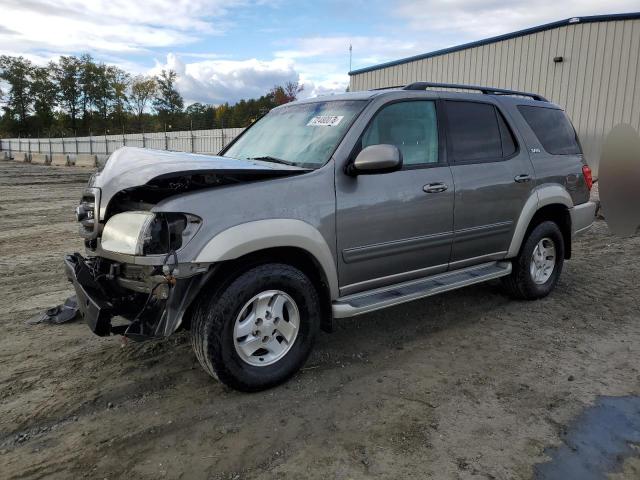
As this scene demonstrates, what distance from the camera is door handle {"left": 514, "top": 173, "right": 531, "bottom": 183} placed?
464 centimetres

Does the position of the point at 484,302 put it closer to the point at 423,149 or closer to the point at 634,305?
the point at 634,305

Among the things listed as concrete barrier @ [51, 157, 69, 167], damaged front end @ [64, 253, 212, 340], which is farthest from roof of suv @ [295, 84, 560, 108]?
concrete barrier @ [51, 157, 69, 167]

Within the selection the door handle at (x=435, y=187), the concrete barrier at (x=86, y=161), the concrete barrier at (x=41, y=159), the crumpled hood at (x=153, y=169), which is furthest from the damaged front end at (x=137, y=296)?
the concrete barrier at (x=41, y=159)

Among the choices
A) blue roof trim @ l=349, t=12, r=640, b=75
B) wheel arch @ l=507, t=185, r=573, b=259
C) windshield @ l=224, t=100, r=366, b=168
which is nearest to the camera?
windshield @ l=224, t=100, r=366, b=168

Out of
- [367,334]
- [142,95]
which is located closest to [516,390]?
[367,334]

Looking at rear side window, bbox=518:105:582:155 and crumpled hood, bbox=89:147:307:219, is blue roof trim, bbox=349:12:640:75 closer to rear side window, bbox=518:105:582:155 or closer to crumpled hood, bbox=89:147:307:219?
rear side window, bbox=518:105:582:155

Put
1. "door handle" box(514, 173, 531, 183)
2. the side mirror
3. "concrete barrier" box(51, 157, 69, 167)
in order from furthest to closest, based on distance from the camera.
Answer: "concrete barrier" box(51, 157, 69, 167)
"door handle" box(514, 173, 531, 183)
the side mirror

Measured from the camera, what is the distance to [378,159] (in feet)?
10.9

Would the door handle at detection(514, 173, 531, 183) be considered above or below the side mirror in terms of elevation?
below

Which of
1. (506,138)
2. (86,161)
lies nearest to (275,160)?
(506,138)

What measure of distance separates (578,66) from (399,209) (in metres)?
Answer: 11.8

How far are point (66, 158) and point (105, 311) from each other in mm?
33628

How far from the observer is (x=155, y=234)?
2.88m

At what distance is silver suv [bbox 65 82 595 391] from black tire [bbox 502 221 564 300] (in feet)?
0.66
